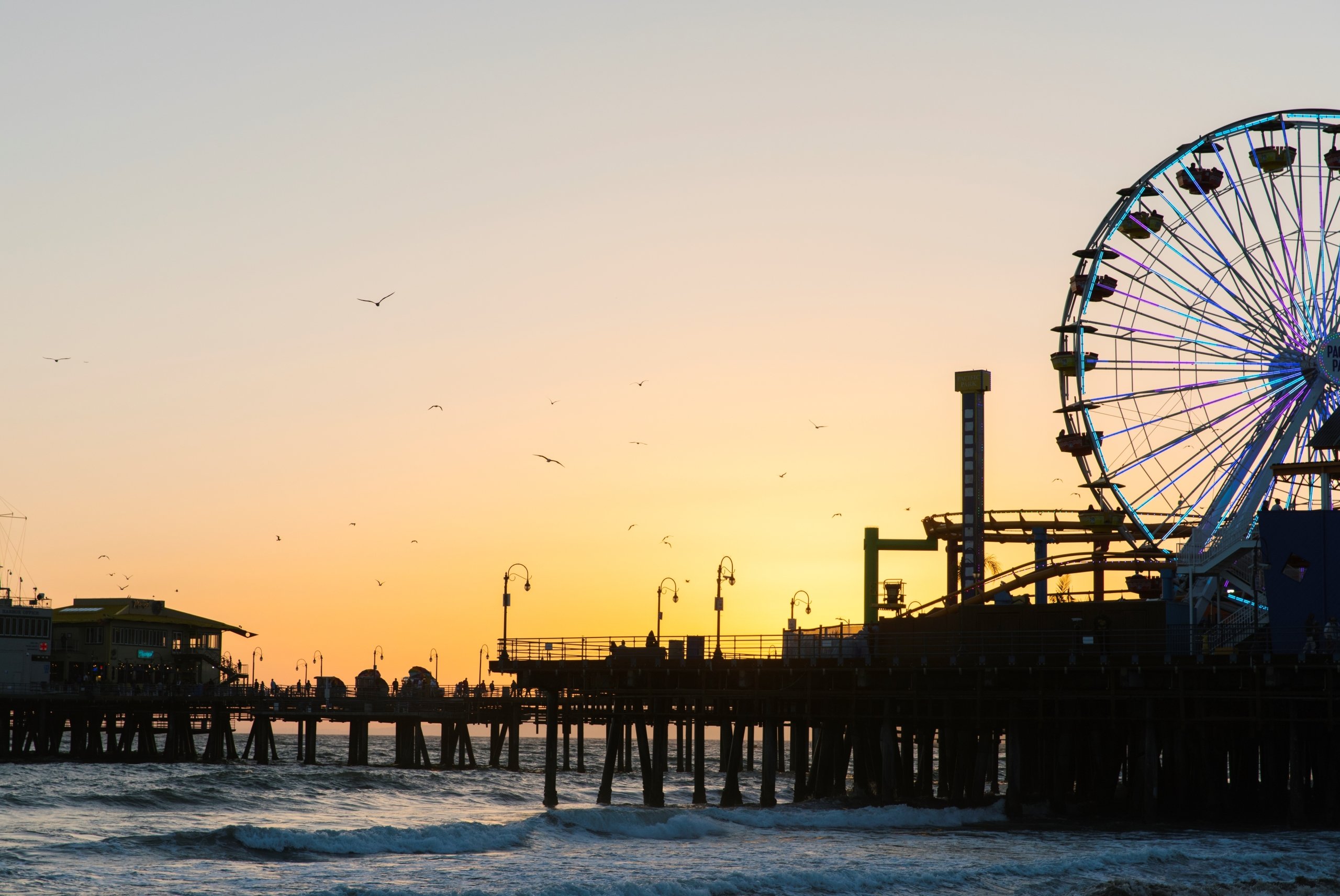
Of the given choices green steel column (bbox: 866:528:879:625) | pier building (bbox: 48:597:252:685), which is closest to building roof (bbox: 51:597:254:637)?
pier building (bbox: 48:597:252:685)

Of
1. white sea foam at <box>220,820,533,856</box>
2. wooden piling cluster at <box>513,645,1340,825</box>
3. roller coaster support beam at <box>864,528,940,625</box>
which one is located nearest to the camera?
white sea foam at <box>220,820,533,856</box>

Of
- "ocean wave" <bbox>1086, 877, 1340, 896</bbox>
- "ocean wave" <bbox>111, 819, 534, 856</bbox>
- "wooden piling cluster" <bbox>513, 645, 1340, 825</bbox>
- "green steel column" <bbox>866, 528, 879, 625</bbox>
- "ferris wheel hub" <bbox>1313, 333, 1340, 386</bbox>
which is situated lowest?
"ocean wave" <bbox>111, 819, 534, 856</bbox>

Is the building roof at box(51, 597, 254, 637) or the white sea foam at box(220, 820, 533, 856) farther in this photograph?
the building roof at box(51, 597, 254, 637)

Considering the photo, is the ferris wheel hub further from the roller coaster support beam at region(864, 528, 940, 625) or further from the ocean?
the roller coaster support beam at region(864, 528, 940, 625)

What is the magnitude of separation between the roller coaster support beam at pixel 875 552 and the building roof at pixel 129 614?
148ft

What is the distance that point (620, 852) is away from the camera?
42.4 m

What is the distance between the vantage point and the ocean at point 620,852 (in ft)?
119

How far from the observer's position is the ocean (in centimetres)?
3638

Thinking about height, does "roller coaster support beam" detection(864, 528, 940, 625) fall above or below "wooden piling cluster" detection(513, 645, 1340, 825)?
above

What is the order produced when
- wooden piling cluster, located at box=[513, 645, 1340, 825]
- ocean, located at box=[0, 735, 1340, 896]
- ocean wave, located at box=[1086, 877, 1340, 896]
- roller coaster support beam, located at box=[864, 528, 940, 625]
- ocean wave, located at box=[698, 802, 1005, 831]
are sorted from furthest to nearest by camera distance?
roller coaster support beam, located at box=[864, 528, 940, 625], ocean wave, located at box=[698, 802, 1005, 831], wooden piling cluster, located at box=[513, 645, 1340, 825], ocean, located at box=[0, 735, 1340, 896], ocean wave, located at box=[1086, 877, 1340, 896]

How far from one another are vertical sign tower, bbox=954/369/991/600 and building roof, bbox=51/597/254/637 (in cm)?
5445

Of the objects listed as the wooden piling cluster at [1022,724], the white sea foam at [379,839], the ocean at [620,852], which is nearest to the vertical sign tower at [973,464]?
the wooden piling cluster at [1022,724]

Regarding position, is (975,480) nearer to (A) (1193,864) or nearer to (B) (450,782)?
(B) (450,782)

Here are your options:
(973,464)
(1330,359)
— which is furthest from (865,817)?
(973,464)
